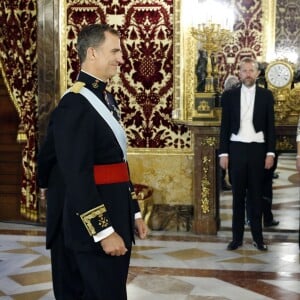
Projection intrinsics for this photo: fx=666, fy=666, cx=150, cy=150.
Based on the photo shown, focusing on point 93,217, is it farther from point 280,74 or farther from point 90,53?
point 280,74

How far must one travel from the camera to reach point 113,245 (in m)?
2.30

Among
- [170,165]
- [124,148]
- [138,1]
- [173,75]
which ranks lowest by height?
[170,165]

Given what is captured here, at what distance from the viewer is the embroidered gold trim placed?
7.55 ft

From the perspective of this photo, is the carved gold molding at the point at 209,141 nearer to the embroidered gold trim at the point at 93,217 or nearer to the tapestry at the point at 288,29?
the tapestry at the point at 288,29

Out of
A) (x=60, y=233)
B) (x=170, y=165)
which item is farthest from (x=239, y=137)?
(x=60, y=233)

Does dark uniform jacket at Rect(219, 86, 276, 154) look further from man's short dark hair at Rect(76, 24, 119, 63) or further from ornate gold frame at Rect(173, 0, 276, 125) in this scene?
man's short dark hair at Rect(76, 24, 119, 63)

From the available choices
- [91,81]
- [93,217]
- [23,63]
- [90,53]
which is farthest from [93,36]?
[23,63]

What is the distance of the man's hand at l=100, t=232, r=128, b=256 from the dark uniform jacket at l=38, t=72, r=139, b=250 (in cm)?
4

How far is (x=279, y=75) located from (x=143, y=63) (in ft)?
4.13

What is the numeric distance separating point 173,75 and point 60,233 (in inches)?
143

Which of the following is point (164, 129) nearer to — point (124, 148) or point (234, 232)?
point (234, 232)

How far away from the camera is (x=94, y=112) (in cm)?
242

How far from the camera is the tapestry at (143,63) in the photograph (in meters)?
6.18

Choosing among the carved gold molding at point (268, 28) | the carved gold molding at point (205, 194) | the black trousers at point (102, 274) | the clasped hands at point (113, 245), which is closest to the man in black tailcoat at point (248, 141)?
the carved gold molding at point (205, 194)
